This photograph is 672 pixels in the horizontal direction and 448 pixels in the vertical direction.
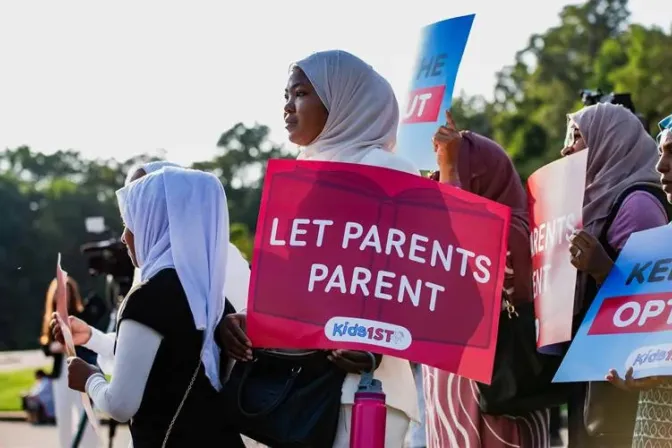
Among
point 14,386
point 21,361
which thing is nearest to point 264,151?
point 21,361

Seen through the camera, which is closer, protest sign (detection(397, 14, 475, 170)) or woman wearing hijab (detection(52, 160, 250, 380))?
woman wearing hijab (detection(52, 160, 250, 380))

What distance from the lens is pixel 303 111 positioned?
4.93m

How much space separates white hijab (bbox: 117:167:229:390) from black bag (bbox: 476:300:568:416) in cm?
117

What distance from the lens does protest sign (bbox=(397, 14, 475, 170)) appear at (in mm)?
6406

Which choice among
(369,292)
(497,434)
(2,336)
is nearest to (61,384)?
(497,434)

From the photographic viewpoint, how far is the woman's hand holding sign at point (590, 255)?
4.81m

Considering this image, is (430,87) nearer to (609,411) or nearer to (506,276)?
(506,276)

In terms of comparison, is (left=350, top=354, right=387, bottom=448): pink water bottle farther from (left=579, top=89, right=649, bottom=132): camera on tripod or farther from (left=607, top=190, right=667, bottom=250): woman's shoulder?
(left=579, top=89, right=649, bottom=132): camera on tripod

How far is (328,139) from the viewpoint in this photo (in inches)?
193

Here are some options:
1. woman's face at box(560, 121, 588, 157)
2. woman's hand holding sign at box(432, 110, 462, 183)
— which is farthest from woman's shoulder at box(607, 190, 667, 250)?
woman's hand holding sign at box(432, 110, 462, 183)

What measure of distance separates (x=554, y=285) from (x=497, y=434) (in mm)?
796

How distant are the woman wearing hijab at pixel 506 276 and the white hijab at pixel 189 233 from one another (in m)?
1.12

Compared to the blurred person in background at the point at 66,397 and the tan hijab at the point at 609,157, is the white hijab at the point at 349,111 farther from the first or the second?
the blurred person in background at the point at 66,397

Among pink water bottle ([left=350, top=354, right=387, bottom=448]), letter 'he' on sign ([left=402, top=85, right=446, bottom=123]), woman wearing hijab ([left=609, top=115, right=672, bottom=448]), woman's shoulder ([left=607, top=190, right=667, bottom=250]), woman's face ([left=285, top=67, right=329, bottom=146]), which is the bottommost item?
pink water bottle ([left=350, top=354, right=387, bottom=448])
